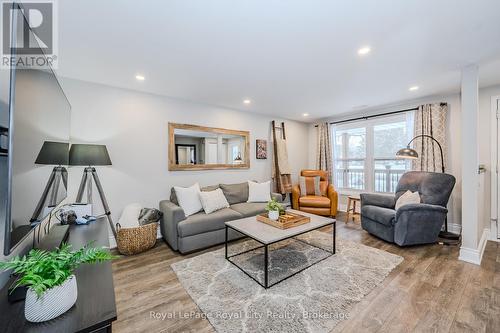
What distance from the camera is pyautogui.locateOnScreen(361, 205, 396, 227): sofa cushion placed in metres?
2.99

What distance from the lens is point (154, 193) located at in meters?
3.39

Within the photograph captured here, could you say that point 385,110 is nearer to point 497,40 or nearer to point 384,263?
point 497,40

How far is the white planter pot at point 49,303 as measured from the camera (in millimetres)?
765

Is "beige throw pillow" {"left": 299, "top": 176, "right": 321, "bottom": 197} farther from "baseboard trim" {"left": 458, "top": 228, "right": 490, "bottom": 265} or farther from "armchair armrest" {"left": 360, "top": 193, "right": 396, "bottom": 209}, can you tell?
"baseboard trim" {"left": 458, "top": 228, "right": 490, "bottom": 265}

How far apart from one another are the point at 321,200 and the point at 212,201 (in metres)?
2.31

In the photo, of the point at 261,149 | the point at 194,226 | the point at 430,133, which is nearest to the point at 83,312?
the point at 194,226

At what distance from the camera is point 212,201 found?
129 inches

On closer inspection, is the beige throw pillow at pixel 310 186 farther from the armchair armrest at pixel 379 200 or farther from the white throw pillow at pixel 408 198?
the white throw pillow at pixel 408 198

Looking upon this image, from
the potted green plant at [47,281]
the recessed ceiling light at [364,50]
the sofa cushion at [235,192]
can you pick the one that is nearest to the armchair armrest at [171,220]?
the sofa cushion at [235,192]

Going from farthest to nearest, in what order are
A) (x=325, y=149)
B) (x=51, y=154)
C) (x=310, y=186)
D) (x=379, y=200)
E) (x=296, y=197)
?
(x=325, y=149), (x=310, y=186), (x=296, y=197), (x=379, y=200), (x=51, y=154)

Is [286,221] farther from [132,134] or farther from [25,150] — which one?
[132,134]

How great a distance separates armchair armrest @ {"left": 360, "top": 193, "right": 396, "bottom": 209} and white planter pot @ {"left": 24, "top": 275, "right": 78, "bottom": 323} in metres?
3.95

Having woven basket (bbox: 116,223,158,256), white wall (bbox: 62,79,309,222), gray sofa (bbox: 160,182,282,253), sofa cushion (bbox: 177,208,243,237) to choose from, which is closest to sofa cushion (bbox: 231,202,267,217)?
gray sofa (bbox: 160,182,282,253)

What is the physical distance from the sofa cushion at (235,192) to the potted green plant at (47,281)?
2.94 m
